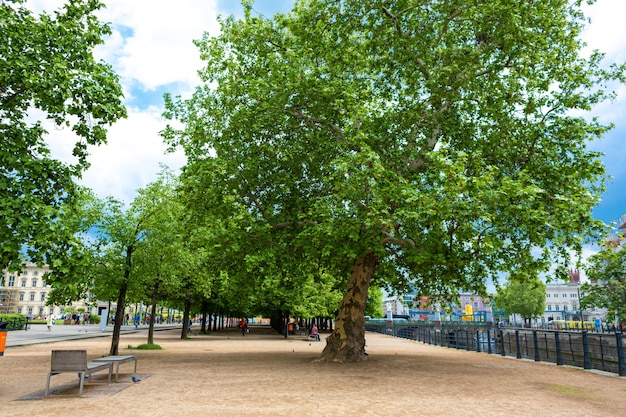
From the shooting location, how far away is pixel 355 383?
40.8 feet

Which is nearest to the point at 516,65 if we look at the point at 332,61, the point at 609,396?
the point at 332,61

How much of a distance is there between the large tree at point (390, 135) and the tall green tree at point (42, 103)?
542 centimetres

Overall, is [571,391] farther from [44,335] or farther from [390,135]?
[44,335]

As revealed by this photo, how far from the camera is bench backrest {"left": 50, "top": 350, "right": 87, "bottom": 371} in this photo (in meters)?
9.80

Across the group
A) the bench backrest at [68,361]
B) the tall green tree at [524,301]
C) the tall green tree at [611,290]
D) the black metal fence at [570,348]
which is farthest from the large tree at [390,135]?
the tall green tree at [524,301]

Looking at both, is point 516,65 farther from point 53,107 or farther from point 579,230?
point 53,107

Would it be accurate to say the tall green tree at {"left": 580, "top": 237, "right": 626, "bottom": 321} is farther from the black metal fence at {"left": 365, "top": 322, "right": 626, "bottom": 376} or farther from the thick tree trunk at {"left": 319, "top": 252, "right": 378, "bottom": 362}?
the thick tree trunk at {"left": 319, "top": 252, "right": 378, "bottom": 362}

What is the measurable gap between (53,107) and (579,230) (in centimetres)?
1443

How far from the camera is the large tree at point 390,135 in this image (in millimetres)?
14680

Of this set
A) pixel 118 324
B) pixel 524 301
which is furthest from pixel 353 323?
pixel 524 301

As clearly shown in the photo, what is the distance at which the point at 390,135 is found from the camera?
60.6 ft

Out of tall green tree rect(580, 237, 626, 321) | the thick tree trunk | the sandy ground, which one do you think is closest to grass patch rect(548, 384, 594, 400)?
the sandy ground

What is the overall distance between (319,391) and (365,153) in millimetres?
6838

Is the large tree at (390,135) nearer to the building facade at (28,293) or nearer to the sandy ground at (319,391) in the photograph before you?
the sandy ground at (319,391)
